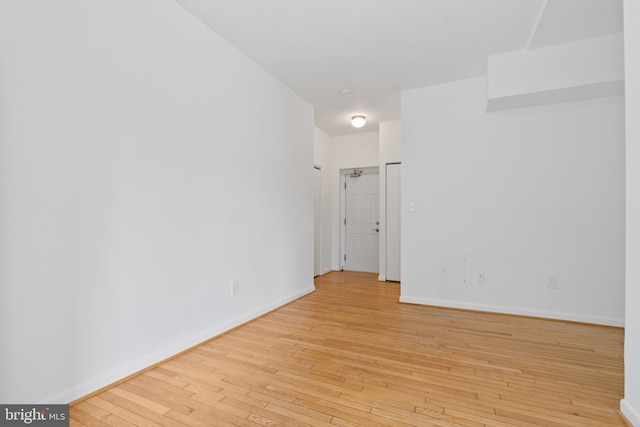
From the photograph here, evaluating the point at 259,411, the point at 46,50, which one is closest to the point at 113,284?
the point at 259,411

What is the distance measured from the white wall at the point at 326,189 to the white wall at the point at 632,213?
4.23 m

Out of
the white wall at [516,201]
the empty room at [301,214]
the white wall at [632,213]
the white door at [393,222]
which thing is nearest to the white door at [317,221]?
the empty room at [301,214]

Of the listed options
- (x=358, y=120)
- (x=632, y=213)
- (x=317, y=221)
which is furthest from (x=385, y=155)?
(x=632, y=213)

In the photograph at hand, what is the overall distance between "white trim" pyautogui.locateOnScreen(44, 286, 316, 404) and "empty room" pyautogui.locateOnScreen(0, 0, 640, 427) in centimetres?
2

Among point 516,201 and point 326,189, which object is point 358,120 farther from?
point 516,201

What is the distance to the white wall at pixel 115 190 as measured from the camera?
1.52m

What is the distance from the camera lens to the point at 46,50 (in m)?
1.61

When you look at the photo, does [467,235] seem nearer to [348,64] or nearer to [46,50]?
[348,64]

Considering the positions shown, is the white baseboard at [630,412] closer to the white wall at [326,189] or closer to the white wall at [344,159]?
the white wall at [326,189]

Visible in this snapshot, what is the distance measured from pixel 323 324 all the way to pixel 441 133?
8.66ft

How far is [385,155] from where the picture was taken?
16.9ft

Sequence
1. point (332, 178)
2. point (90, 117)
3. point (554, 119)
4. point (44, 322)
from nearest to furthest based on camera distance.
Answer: point (44, 322), point (90, 117), point (554, 119), point (332, 178)

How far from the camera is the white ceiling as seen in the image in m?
2.35

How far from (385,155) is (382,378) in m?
3.84
